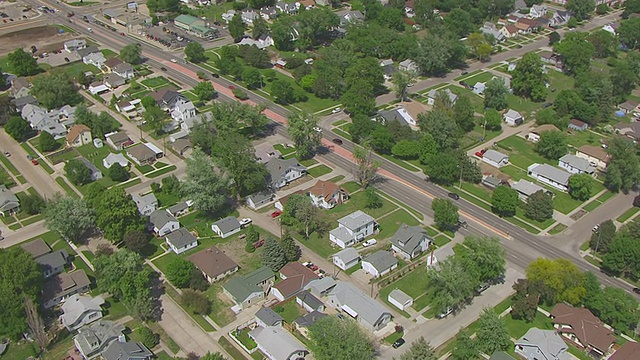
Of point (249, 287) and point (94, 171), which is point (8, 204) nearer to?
point (94, 171)

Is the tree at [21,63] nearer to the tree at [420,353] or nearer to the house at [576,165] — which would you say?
the tree at [420,353]

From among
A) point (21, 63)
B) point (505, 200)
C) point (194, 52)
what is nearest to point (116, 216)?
point (505, 200)

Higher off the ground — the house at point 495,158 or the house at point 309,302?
the house at point 495,158


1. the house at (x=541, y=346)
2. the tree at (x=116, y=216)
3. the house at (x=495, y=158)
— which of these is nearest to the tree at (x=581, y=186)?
the house at (x=495, y=158)

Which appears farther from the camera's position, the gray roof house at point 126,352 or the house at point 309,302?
the house at point 309,302

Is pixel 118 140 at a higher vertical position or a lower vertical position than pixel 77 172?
lower

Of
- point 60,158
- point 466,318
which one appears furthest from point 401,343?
point 60,158
